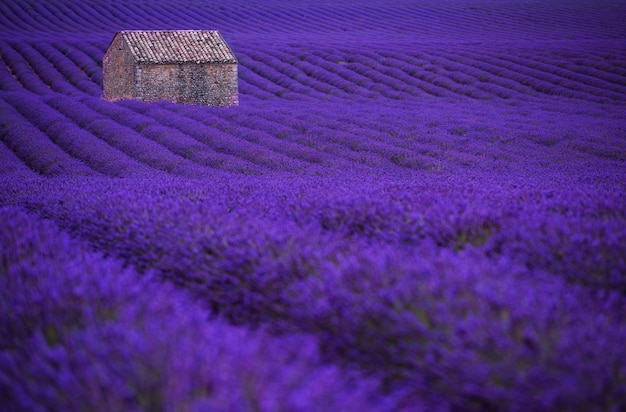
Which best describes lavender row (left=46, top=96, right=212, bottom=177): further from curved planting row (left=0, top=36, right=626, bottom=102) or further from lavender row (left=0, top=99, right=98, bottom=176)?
curved planting row (left=0, top=36, right=626, bottom=102)

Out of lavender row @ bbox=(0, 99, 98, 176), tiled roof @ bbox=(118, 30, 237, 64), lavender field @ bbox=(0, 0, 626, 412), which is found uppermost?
lavender field @ bbox=(0, 0, 626, 412)

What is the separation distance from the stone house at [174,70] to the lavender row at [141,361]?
797 inches

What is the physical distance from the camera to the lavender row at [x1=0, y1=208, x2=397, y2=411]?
5.31 feet

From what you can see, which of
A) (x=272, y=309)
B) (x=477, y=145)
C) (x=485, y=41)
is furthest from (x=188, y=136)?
(x=485, y=41)

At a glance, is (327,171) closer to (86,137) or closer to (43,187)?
(43,187)

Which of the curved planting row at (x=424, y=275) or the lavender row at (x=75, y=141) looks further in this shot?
the lavender row at (x=75, y=141)

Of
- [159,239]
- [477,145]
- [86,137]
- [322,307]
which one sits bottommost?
[86,137]

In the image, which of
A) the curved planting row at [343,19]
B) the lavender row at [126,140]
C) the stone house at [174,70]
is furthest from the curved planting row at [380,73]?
the curved planting row at [343,19]

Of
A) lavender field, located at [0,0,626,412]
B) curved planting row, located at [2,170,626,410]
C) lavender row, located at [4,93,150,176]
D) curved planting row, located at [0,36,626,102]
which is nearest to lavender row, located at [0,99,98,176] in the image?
lavender row, located at [4,93,150,176]

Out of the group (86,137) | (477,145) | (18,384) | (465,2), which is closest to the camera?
(18,384)

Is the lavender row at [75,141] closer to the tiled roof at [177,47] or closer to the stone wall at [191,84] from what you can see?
the stone wall at [191,84]

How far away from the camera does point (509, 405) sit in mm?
1862

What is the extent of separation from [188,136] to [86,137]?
7.30ft

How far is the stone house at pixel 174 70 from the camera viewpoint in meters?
21.8
